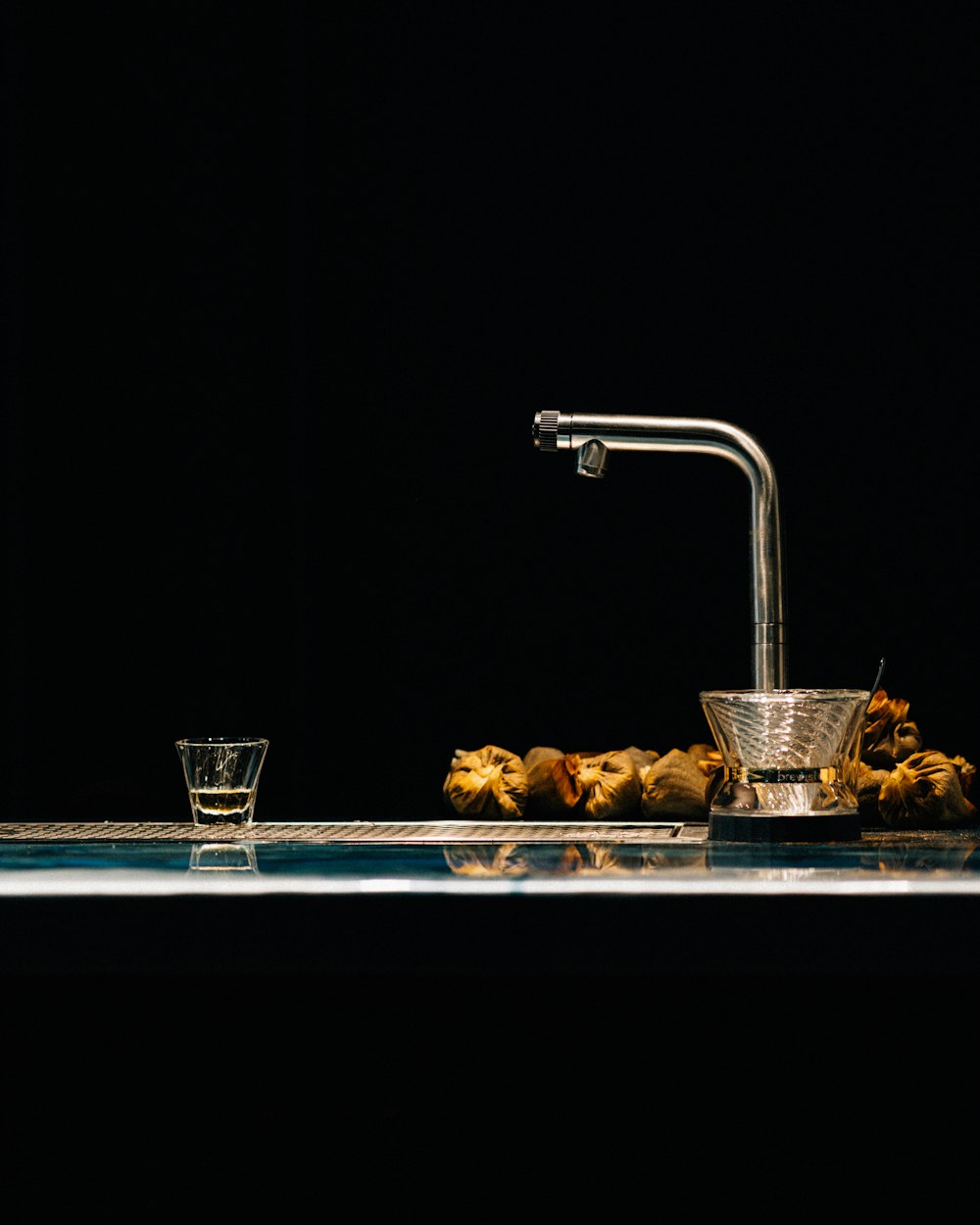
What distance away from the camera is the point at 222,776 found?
1.36 metres

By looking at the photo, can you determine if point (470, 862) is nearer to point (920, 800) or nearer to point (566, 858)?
point (566, 858)

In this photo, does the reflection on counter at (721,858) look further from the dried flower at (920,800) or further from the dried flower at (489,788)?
the dried flower at (489,788)

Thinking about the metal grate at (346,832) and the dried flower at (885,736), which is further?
the dried flower at (885,736)

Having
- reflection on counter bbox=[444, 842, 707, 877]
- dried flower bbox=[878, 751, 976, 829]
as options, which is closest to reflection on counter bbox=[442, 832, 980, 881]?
reflection on counter bbox=[444, 842, 707, 877]

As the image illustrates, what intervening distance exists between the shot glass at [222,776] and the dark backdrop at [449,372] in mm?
811

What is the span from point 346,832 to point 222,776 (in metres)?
0.14

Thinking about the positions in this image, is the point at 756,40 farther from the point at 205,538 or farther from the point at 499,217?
the point at 205,538

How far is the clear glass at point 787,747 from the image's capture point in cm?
119

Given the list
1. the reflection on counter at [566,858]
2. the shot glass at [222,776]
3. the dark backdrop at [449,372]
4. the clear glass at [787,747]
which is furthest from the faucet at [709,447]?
the dark backdrop at [449,372]

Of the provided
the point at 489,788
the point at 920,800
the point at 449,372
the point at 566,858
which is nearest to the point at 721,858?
the point at 566,858

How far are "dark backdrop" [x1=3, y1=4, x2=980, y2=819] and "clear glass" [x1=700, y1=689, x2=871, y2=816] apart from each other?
991 millimetres

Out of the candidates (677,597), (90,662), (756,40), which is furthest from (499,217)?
(90,662)

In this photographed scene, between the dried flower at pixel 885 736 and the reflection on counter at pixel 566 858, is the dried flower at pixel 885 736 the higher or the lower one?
the higher one
